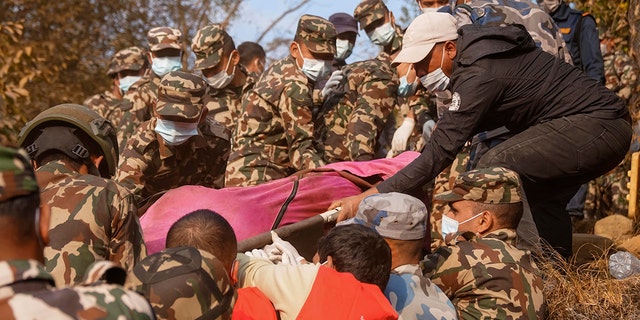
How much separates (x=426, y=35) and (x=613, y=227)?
331 cm

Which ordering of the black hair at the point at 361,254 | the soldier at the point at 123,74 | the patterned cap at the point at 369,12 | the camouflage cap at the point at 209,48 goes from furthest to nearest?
1. the soldier at the point at 123,74
2. the patterned cap at the point at 369,12
3. the camouflage cap at the point at 209,48
4. the black hair at the point at 361,254

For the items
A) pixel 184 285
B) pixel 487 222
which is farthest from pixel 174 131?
pixel 184 285

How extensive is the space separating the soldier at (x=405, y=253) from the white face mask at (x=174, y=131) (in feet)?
7.82

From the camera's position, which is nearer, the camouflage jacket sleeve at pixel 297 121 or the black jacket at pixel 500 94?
the black jacket at pixel 500 94

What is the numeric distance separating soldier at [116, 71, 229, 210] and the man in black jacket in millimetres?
1547

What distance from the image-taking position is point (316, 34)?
27.0 ft

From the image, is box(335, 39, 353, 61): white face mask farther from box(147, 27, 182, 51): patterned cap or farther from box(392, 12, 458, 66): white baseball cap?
box(392, 12, 458, 66): white baseball cap

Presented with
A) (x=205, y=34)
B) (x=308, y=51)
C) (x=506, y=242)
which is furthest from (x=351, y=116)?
(x=506, y=242)

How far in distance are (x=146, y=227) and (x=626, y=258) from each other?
279 centimetres

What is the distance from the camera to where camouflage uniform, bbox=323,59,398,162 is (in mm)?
8578

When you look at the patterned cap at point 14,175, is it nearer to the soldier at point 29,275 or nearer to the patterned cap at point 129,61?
the soldier at point 29,275

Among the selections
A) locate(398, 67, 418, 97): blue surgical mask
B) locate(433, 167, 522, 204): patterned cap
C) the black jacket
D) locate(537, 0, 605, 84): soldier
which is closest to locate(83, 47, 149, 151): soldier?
locate(398, 67, 418, 97): blue surgical mask

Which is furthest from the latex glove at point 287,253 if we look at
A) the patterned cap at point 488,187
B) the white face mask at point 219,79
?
the white face mask at point 219,79

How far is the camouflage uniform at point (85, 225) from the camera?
3.99 meters
